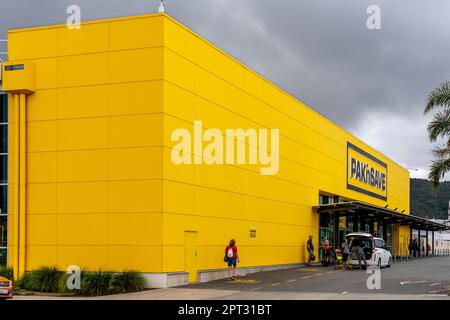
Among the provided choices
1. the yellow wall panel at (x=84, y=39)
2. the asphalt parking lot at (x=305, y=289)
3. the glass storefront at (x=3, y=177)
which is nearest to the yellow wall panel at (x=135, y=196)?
the asphalt parking lot at (x=305, y=289)

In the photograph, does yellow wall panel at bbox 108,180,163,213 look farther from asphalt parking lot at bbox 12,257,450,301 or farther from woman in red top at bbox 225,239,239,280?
woman in red top at bbox 225,239,239,280

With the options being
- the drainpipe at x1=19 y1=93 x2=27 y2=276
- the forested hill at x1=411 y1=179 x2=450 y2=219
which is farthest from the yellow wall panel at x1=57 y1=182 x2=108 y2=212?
the forested hill at x1=411 y1=179 x2=450 y2=219

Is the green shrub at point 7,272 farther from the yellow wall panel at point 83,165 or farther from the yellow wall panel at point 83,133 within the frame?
the yellow wall panel at point 83,133

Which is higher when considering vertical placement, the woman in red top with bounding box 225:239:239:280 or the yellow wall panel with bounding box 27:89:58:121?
the yellow wall panel with bounding box 27:89:58:121

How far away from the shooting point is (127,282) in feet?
78.0

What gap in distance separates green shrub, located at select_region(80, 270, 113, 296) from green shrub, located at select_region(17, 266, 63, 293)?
55.7 inches

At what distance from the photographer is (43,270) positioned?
81.0 ft

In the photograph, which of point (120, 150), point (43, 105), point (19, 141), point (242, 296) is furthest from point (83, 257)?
point (242, 296)

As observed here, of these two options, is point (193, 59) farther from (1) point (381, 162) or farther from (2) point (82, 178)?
(1) point (381, 162)

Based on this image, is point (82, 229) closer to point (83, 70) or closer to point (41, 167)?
point (41, 167)

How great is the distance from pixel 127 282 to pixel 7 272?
5508 millimetres

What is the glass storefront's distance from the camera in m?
27.3

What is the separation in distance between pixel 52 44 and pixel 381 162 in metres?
43.3

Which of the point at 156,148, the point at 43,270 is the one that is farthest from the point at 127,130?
the point at 43,270
